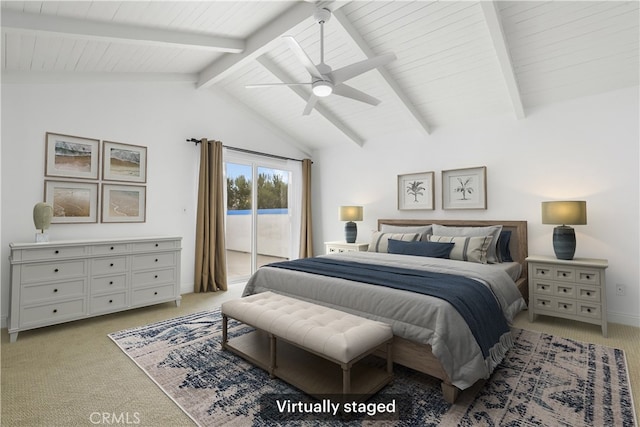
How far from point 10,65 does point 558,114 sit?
598 cm

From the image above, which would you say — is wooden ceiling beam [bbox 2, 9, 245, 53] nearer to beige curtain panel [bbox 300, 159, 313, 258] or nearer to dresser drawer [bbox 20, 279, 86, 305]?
dresser drawer [bbox 20, 279, 86, 305]

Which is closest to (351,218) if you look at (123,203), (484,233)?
(484,233)

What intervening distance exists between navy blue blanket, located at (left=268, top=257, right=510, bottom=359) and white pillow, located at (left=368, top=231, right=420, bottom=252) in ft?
4.51

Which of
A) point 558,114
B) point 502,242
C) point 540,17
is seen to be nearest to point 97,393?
point 502,242

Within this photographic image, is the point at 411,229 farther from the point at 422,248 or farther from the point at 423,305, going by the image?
the point at 423,305

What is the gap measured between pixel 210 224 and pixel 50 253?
6.48 feet

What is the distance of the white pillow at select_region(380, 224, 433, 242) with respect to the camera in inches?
176

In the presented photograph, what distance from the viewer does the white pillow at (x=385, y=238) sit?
171 inches

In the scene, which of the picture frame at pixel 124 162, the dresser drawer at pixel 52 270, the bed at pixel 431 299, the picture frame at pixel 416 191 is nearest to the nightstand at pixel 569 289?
the bed at pixel 431 299

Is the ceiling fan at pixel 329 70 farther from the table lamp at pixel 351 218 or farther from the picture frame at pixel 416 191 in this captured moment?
the table lamp at pixel 351 218

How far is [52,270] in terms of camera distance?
10.2 ft

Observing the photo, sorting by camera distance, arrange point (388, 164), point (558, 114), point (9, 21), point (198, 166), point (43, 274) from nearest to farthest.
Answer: point (9, 21) → point (43, 274) → point (558, 114) → point (198, 166) → point (388, 164)

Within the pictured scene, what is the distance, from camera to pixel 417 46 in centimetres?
344

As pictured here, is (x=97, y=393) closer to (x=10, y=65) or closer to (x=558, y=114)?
(x=10, y=65)
